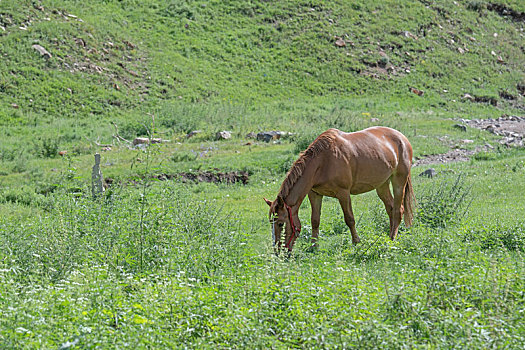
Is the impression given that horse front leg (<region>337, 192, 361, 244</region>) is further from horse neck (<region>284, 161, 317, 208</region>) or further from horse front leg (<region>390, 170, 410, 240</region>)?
horse front leg (<region>390, 170, 410, 240</region>)

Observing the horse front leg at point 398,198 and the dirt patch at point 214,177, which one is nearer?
the horse front leg at point 398,198

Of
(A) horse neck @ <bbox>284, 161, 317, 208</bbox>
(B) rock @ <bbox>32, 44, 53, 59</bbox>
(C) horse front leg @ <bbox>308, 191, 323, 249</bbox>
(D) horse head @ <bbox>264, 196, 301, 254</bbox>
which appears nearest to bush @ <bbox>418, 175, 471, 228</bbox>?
(C) horse front leg @ <bbox>308, 191, 323, 249</bbox>

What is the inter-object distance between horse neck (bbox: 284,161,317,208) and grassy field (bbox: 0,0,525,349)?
3.13 ft

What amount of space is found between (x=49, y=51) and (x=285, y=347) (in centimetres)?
2868

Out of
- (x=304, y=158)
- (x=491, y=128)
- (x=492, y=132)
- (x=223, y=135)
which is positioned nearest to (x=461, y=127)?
(x=492, y=132)

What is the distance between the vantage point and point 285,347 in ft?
18.5

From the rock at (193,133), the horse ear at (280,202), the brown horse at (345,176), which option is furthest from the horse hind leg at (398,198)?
the rock at (193,133)

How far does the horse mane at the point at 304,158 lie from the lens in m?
10.0

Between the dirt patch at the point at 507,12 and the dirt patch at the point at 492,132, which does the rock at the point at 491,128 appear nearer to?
the dirt patch at the point at 492,132

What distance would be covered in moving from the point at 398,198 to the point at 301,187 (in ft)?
9.11

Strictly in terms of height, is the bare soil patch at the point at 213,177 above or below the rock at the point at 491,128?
above

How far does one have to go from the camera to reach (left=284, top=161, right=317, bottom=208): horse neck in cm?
998

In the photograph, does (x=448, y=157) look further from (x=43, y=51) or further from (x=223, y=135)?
(x=43, y=51)

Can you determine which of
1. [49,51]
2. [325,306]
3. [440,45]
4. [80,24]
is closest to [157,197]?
[325,306]
